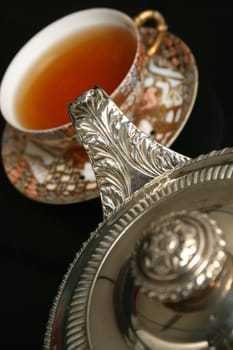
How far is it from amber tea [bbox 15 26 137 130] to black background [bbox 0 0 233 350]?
99mm

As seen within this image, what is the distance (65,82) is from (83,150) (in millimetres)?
121

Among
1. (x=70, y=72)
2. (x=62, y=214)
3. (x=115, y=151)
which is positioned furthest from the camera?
(x=70, y=72)

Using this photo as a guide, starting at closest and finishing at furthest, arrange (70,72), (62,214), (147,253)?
(147,253) → (62,214) → (70,72)

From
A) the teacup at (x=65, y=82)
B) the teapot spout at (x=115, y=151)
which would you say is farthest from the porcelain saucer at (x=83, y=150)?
the teapot spout at (x=115, y=151)

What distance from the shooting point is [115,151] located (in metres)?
0.58

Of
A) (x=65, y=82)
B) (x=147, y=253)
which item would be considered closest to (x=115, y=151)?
(x=147, y=253)

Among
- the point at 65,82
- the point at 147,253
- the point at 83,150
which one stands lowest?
the point at 147,253

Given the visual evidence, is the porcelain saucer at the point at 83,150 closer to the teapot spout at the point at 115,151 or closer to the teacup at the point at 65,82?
the teacup at the point at 65,82

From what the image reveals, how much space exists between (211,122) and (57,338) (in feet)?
1.36

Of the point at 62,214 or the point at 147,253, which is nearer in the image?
the point at 147,253

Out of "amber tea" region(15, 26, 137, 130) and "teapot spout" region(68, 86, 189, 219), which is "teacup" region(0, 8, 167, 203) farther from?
"teapot spout" region(68, 86, 189, 219)

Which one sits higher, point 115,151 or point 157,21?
point 157,21

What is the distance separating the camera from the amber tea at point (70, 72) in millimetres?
867

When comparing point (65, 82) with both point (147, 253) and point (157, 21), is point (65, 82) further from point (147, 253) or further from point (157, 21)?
point (147, 253)
